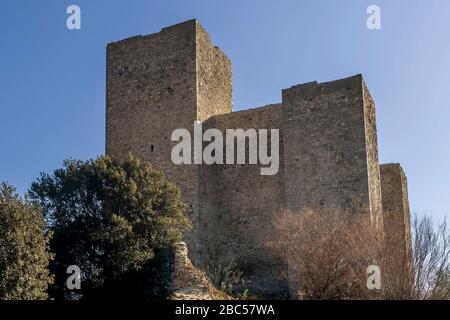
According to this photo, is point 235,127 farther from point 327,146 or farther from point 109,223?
point 109,223

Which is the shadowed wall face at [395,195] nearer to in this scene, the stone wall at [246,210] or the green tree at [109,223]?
the stone wall at [246,210]

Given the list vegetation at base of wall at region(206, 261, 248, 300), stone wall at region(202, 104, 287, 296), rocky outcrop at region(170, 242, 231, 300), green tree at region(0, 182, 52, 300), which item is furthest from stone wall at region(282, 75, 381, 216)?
green tree at region(0, 182, 52, 300)

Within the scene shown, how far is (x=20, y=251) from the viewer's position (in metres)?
13.6

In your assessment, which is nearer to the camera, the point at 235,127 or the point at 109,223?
the point at 109,223

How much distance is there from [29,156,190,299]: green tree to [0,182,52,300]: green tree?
87.4 inches

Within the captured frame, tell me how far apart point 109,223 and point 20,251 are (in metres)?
3.20

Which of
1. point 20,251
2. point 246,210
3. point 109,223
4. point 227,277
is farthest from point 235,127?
point 20,251

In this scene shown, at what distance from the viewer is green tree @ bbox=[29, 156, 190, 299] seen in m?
16.6

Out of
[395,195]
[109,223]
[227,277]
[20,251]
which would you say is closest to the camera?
[20,251]

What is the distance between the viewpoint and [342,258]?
17031mm

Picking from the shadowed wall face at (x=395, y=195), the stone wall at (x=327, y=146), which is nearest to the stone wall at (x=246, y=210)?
the stone wall at (x=327, y=146)

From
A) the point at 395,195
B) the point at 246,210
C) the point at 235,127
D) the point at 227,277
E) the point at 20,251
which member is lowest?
the point at 227,277

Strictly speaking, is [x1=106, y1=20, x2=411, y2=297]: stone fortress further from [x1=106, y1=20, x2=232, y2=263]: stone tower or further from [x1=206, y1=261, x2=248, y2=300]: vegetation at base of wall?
[x1=206, y1=261, x2=248, y2=300]: vegetation at base of wall
